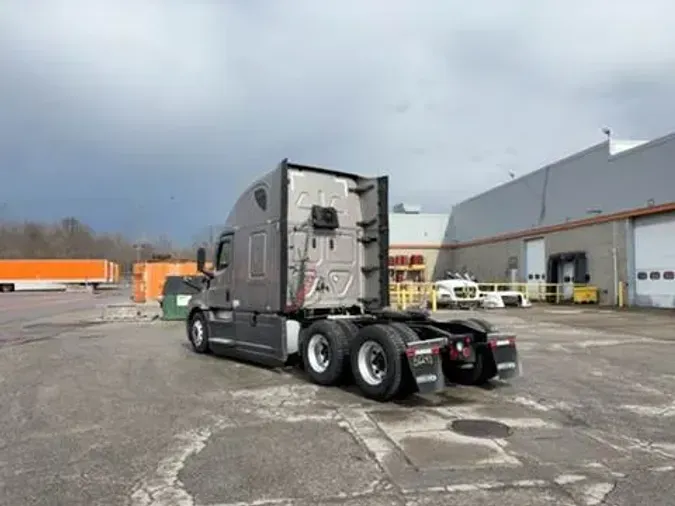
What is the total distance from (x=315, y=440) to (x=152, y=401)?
3042 millimetres

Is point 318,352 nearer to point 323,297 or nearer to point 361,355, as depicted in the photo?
point 361,355

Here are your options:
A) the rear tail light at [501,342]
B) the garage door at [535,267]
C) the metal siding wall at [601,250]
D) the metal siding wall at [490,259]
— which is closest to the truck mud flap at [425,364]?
the rear tail light at [501,342]

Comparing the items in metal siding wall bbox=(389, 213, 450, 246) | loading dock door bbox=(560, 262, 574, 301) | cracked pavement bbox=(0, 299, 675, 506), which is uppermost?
metal siding wall bbox=(389, 213, 450, 246)

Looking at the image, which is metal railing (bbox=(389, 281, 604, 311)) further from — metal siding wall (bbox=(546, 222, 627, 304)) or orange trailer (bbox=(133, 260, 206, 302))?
orange trailer (bbox=(133, 260, 206, 302))

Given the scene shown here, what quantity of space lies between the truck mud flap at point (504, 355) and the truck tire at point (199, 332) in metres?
6.64

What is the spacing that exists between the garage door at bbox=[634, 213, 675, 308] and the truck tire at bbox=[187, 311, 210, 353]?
22582 millimetres

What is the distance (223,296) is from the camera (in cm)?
1262

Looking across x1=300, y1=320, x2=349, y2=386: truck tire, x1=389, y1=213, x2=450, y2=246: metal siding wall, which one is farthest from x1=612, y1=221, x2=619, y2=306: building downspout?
x1=300, y1=320, x2=349, y2=386: truck tire

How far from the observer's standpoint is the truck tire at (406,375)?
817 centimetres

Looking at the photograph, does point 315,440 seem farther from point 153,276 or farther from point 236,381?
point 153,276

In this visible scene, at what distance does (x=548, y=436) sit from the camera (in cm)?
654

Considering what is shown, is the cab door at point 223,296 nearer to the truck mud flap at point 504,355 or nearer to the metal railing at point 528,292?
the truck mud flap at point 504,355

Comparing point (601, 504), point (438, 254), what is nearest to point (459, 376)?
point (601, 504)

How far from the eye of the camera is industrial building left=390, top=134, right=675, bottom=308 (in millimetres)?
29062
